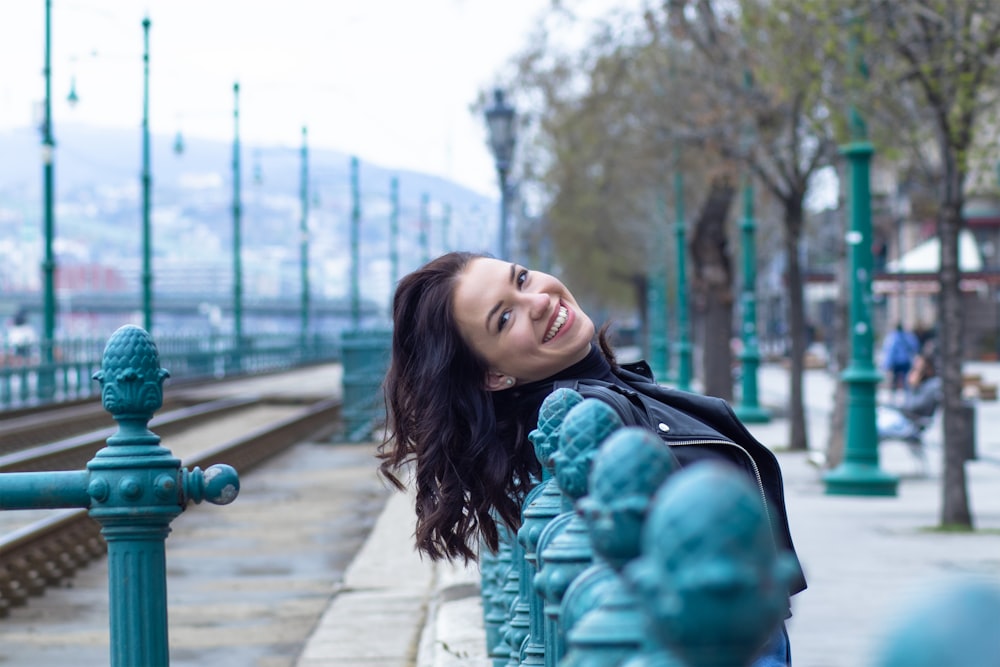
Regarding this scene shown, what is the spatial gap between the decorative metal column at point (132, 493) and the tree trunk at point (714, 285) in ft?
76.0

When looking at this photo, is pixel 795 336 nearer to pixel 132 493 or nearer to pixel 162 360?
pixel 132 493

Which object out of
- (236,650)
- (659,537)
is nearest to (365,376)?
(236,650)

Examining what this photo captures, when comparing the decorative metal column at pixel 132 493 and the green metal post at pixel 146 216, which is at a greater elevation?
the green metal post at pixel 146 216

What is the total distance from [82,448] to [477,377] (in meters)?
14.1

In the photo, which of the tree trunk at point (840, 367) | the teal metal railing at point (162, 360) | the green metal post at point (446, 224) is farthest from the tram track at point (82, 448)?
the green metal post at point (446, 224)

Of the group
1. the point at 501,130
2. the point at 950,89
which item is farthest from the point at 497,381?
the point at 501,130

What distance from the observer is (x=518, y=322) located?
130 inches

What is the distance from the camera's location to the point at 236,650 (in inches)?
291

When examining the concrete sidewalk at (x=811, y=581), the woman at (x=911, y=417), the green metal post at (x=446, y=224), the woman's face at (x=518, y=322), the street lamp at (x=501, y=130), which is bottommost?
the concrete sidewalk at (x=811, y=581)

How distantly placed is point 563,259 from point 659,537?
56.0 m

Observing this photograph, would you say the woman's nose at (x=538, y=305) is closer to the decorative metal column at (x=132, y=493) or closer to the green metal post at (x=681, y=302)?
the decorative metal column at (x=132, y=493)

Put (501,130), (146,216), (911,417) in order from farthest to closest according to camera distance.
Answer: (146,216) → (501,130) → (911,417)

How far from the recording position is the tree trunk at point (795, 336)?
1923 cm

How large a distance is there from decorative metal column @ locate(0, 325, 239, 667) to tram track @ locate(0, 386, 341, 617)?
1.89 metres
